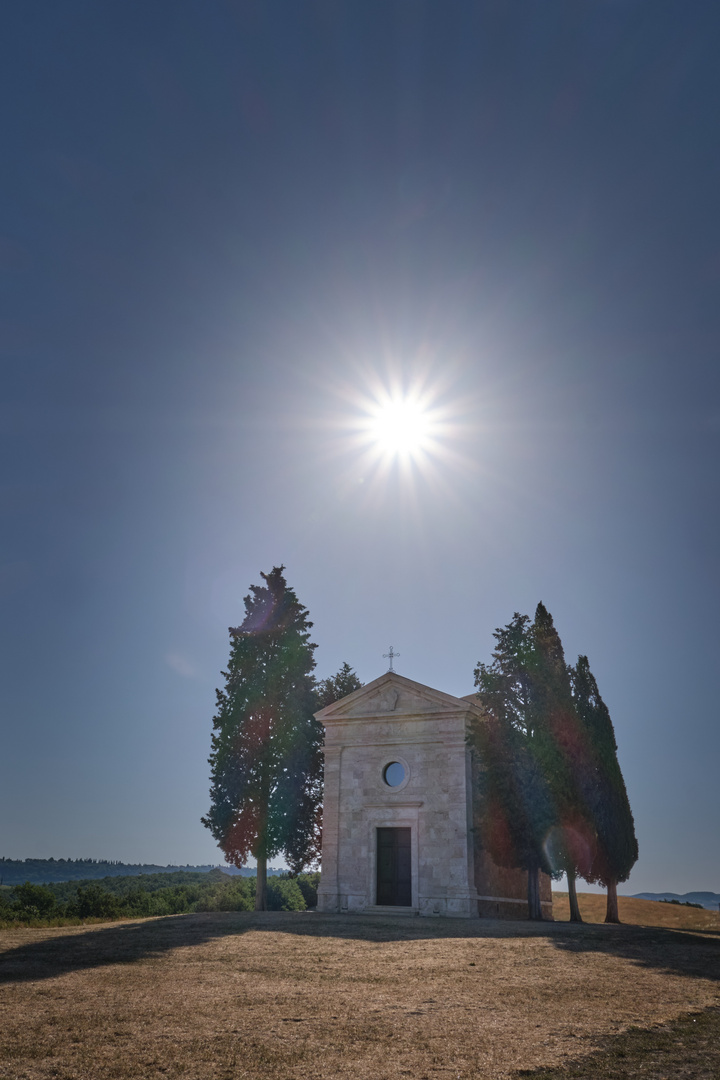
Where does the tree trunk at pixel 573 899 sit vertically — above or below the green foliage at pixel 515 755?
below

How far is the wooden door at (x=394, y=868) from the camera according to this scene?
25.2 m

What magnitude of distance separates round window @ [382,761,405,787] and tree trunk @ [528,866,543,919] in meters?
5.44

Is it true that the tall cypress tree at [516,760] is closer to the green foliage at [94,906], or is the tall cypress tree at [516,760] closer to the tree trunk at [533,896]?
the tree trunk at [533,896]

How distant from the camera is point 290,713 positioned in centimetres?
2831

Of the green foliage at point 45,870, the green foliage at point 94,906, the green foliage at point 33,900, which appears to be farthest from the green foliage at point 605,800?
the green foliage at point 45,870

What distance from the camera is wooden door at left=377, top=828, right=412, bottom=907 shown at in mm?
25234

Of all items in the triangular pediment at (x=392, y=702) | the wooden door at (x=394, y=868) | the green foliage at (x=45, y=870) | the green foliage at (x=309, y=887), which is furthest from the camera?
the green foliage at (x=45, y=870)

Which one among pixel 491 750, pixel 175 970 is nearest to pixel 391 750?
pixel 491 750

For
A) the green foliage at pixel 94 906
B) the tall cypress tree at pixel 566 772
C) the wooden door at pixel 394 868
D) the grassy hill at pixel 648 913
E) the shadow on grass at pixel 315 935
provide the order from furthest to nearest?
the grassy hill at pixel 648 913 → the wooden door at pixel 394 868 → the green foliage at pixel 94 906 → the tall cypress tree at pixel 566 772 → the shadow on grass at pixel 315 935

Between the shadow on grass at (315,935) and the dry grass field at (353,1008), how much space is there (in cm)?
11

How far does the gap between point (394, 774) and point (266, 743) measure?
512 centimetres

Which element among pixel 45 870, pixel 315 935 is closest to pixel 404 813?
pixel 315 935

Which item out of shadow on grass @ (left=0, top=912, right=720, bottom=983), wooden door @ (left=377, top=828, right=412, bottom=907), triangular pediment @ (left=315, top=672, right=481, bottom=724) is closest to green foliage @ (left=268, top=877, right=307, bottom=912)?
wooden door @ (left=377, top=828, right=412, bottom=907)

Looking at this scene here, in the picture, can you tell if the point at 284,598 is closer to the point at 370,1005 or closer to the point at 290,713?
the point at 290,713
